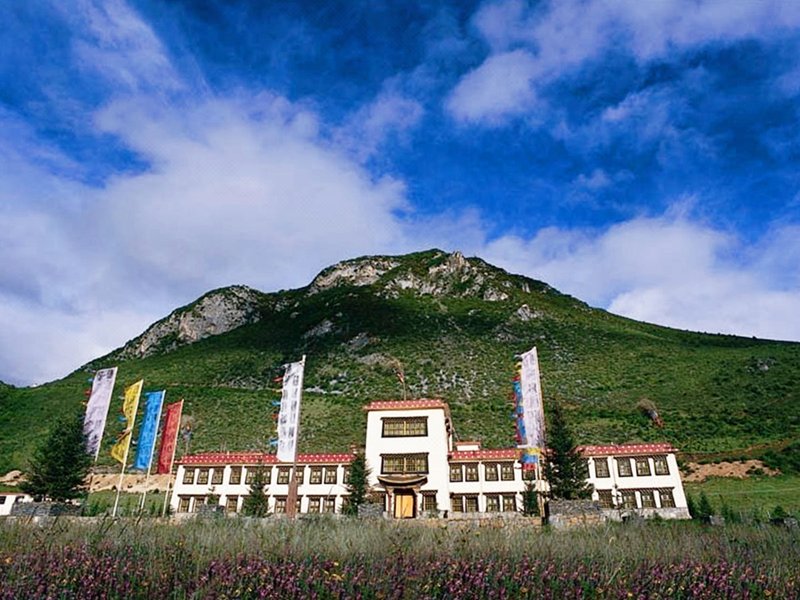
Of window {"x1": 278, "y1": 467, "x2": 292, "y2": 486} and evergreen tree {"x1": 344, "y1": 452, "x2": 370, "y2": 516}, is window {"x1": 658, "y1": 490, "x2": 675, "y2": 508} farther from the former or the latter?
window {"x1": 278, "y1": 467, "x2": 292, "y2": 486}

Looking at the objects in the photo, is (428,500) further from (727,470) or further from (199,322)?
(199,322)

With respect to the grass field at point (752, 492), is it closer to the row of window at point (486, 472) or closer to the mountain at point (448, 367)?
the mountain at point (448, 367)

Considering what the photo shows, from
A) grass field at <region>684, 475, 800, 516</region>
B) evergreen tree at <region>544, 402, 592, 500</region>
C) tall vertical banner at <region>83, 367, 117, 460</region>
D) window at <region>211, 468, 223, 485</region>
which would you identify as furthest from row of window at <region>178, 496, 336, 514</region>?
grass field at <region>684, 475, 800, 516</region>

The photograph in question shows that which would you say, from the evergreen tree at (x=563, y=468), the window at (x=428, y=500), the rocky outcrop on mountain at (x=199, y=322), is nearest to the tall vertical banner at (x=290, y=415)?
the window at (x=428, y=500)

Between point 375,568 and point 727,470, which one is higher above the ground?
point 727,470

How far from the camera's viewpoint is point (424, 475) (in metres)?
31.9

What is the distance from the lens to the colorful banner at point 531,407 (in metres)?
19.4

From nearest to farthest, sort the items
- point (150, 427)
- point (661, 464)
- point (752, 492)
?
point (150, 427), point (752, 492), point (661, 464)

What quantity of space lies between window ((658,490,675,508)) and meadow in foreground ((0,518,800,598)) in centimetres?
3222

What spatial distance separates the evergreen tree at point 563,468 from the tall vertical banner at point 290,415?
14.3 meters

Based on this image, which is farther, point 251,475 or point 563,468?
point 251,475

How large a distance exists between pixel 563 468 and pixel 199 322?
10918cm

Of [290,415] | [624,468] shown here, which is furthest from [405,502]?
[624,468]

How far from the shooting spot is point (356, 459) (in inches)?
1287
